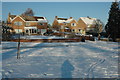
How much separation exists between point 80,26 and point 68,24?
6011 mm

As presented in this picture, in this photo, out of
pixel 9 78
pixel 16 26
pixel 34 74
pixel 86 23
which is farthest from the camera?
pixel 86 23

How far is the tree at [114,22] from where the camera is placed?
20861 millimetres

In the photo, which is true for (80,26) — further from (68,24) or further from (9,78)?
(9,78)

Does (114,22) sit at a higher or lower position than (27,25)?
lower

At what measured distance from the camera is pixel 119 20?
20.8 meters

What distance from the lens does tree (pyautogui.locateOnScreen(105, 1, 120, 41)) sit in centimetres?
2086

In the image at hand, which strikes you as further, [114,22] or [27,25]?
[27,25]

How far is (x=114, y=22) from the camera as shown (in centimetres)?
2105

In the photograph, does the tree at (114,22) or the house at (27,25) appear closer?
the tree at (114,22)

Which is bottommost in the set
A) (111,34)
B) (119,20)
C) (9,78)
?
(9,78)

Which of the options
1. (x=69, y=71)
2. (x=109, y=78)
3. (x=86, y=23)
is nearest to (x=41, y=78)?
(x=69, y=71)

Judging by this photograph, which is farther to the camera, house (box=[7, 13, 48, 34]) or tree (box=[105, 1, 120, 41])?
house (box=[7, 13, 48, 34])

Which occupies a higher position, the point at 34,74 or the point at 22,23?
the point at 22,23

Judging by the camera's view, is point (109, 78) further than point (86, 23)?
No
